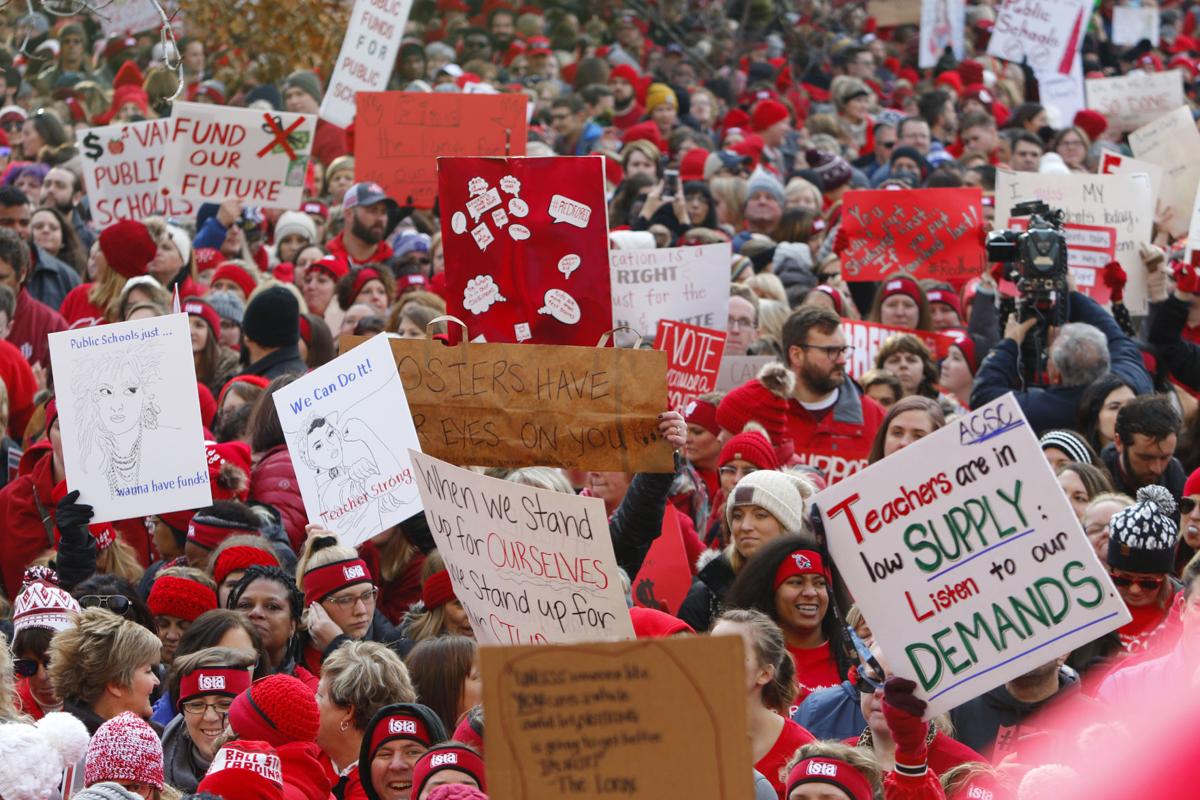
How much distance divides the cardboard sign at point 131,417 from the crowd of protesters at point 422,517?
0.13 meters

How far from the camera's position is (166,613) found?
5.96m

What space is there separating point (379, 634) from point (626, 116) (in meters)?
12.1

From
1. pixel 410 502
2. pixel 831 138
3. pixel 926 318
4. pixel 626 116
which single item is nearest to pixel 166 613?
pixel 410 502

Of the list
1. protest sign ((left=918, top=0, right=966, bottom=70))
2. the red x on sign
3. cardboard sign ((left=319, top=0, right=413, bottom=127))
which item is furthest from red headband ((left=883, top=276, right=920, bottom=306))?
protest sign ((left=918, top=0, right=966, bottom=70))

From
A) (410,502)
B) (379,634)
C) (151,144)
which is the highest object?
(151,144)

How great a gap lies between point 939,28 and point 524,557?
1760 centimetres

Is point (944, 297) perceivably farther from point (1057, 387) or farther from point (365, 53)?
point (365, 53)

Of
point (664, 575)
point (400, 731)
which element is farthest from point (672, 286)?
point (400, 731)

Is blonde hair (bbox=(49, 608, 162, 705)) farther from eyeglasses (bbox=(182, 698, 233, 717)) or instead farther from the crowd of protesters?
eyeglasses (bbox=(182, 698, 233, 717))

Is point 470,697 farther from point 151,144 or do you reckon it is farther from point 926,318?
point 151,144

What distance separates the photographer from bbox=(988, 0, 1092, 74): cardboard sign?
1703 cm

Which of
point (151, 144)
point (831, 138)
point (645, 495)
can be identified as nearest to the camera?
point (645, 495)

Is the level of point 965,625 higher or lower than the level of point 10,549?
higher

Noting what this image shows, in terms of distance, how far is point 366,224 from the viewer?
11219 millimetres
